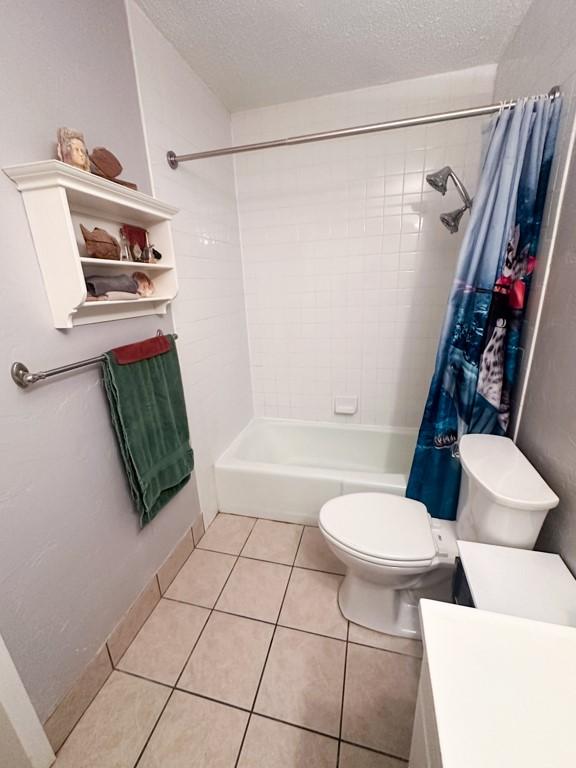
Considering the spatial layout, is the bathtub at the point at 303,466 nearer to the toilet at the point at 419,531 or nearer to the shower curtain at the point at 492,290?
the toilet at the point at 419,531

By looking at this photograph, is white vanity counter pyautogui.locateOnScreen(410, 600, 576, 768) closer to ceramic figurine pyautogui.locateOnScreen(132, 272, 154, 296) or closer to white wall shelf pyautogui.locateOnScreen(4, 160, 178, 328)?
white wall shelf pyautogui.locateOnScreen(4, 160, 178, 328)

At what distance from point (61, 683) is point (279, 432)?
1.66 metres

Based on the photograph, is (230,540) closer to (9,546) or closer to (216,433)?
(216,433)

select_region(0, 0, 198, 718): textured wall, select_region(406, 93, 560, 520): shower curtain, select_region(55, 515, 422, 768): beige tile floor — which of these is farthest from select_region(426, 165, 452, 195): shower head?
select_region(55, 515, 422, 768): beige tile floor

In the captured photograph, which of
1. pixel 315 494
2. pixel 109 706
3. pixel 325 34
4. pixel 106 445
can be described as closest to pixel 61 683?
pixel 109 706

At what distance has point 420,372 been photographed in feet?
6.85

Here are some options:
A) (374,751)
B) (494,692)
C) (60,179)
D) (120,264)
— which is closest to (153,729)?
A: (374,751)

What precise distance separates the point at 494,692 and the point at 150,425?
1210 mm

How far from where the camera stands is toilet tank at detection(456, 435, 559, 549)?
0.90 m

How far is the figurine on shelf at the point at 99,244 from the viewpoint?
98cm

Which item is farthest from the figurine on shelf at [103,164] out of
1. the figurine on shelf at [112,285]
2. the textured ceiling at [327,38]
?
the textured ceiling at [327,38]

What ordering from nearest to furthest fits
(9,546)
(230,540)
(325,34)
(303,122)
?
(9,546) → (325,34) → (230,540) → (303,122)

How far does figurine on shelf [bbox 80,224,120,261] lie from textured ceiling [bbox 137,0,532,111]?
0.96 m

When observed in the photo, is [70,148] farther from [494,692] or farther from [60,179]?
[494,692]
